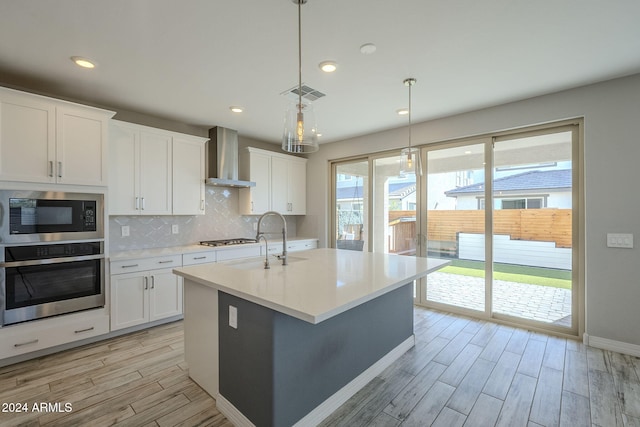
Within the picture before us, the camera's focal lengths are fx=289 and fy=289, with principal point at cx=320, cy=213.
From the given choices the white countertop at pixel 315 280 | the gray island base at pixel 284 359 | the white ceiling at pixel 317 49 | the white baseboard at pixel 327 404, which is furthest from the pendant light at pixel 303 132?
the white baseboard at pixel 327 404

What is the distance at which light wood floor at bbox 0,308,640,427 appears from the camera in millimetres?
1888

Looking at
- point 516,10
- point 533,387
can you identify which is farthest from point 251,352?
point 516,10

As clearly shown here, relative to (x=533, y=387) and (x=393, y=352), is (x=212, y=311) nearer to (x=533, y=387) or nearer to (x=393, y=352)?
(x=393, y=352)

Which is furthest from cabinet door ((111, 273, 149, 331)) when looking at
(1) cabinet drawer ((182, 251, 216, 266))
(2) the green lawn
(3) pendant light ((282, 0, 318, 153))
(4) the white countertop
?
(2) the green lawn

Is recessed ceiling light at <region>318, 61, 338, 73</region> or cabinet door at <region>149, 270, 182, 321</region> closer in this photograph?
recessed ceiling light at <region>318, 61, 338, 73</region>

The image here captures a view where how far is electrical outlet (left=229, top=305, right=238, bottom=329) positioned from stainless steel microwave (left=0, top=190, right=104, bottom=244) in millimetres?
2004

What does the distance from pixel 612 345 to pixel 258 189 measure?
4495mm

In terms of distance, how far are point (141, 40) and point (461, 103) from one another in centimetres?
315

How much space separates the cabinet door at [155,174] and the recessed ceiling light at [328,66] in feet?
7.48

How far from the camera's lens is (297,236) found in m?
5.55

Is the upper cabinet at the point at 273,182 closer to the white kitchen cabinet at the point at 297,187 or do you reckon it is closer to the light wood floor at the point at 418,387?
Answer: the white kitchen cabinet at the point at 297,187

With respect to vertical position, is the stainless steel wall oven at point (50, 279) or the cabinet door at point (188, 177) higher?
the cabinet door at point (188, 177)

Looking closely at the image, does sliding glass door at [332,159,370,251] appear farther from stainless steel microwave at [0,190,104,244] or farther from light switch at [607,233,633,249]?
stainless steel microwave at [0,190,104,244]

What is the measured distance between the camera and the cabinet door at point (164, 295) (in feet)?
10.8
